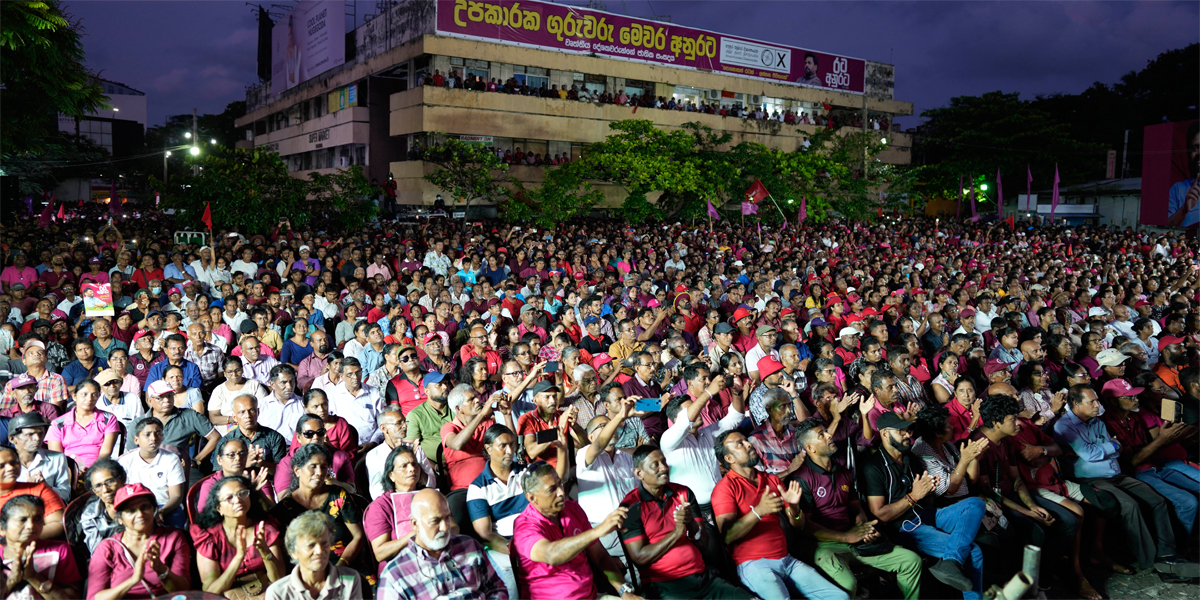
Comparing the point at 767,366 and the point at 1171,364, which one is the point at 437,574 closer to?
the point at 767,366

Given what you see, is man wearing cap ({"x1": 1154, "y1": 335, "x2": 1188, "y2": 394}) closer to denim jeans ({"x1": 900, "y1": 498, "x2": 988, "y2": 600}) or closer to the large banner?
denim jeans ({"x1": 900, "y1": 498, "x2": 988, "y2": 600})

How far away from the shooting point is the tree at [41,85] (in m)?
9.88

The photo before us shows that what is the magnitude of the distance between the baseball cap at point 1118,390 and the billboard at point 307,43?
108 feet

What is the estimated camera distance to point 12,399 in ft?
18.0

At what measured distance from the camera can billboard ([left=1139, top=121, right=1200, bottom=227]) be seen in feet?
60.8

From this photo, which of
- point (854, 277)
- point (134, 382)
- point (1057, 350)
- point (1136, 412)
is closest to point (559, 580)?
point (134, 382)

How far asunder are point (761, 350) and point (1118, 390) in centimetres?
291

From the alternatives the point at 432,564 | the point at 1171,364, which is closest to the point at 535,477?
the point at 432,564

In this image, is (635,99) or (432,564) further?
(635,99)

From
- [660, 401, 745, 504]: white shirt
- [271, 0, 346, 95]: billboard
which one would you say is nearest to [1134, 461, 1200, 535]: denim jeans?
[660, 401, 745, 504]: white shirt

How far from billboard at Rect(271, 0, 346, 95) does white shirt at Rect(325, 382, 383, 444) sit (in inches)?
1211

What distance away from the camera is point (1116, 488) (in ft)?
17.7

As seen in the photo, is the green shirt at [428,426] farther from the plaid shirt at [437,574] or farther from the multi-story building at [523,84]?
the multi-story building at [523,84]

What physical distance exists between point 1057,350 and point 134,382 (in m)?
8.33
